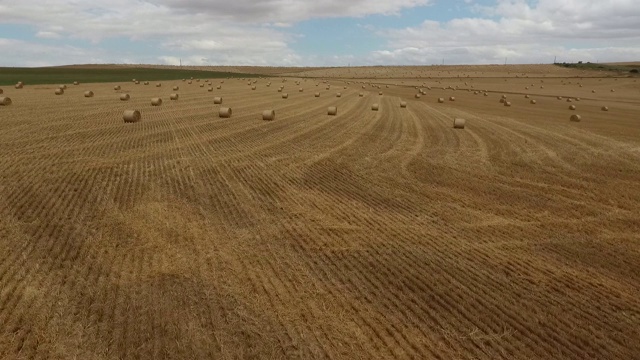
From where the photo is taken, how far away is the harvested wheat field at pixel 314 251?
6801mm

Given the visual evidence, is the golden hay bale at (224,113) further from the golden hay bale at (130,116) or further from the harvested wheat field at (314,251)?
the harvested wheat field at (314,251)

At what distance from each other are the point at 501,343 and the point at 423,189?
26.8 ft

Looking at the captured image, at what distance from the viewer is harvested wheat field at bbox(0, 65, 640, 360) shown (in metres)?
6.80

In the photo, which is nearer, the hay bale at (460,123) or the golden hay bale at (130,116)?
the golden hay bale at (130,116)

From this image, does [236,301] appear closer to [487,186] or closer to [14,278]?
[14,278]

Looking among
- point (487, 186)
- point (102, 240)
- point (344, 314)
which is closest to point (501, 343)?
point (344, 314)

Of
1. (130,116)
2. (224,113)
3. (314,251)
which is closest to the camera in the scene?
(314,251)

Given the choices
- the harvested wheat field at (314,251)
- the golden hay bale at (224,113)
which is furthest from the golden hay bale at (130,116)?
the harvested wheat field at (314,251)

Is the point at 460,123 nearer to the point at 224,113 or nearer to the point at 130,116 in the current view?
the point at 224,113

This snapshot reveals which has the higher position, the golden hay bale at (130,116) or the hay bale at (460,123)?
the golden hay bale at (130,116)

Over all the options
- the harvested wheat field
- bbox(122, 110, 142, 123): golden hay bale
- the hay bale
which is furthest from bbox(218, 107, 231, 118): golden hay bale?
the hay bale

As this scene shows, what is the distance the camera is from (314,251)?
9.83 m

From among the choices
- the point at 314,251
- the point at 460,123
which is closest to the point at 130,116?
the point at 460,123

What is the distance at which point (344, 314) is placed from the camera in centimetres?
744
